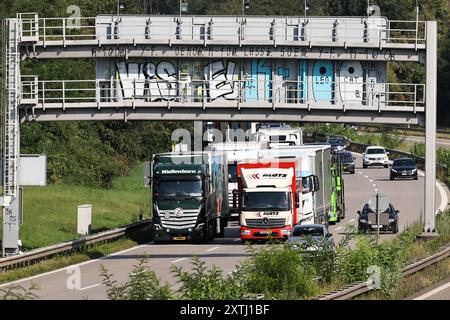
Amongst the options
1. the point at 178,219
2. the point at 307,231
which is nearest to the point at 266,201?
the point at 178,219

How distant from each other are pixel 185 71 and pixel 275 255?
19.6 meters

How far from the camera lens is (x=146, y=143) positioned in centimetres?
9238

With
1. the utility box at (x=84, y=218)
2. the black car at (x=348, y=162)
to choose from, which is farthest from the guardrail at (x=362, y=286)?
the black car at (x=348, y=162)

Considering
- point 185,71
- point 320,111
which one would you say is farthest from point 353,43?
point 185,71

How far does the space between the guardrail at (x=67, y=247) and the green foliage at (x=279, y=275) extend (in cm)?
1330

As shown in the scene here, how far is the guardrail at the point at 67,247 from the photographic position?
40188mm

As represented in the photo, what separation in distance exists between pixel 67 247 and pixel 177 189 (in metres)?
6.87

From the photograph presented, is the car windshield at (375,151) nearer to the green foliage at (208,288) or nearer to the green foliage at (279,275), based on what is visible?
the green foliage at (279,275)

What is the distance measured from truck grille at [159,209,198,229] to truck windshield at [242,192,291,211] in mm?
2434

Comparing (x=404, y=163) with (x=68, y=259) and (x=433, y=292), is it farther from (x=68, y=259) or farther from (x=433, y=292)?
(x=433, y=292)

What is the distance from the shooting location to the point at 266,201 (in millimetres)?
48531

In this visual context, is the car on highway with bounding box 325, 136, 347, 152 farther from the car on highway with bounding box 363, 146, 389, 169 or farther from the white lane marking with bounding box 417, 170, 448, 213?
the white lane marking with bounding box 417, 170, 448, 213

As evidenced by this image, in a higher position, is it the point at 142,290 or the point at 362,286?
the point at 142,290

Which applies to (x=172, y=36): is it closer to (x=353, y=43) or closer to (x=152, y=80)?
(x=152, y=80)
